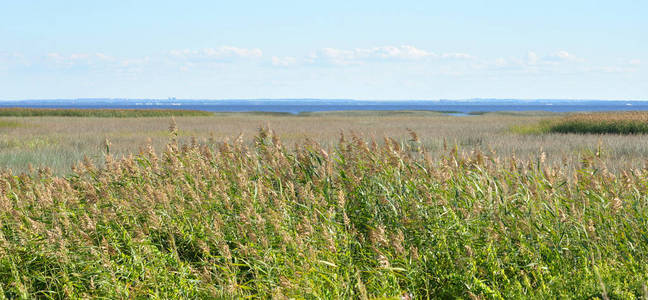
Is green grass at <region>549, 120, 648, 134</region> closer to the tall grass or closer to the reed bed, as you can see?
the reed bed

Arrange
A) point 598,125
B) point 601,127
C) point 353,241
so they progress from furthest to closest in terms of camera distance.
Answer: point 598,125 < point 601,127 < point 353,241

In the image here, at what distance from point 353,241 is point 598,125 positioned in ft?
70.1

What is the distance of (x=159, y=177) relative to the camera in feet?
19.4

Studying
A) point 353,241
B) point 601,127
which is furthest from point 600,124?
point 353,241

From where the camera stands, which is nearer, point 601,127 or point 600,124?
point 601,127

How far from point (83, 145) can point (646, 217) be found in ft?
52.8

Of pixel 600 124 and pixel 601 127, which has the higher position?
pixel 600 124

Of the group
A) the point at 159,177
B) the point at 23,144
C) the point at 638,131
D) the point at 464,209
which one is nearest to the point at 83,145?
the point at 23,144

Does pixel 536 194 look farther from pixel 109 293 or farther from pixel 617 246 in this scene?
pixel 109 293

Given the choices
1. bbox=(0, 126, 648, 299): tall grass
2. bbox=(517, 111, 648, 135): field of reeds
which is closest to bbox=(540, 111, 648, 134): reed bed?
bbox=(517, 111, 648, 135): field of reeds

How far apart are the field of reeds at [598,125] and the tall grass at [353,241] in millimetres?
18197

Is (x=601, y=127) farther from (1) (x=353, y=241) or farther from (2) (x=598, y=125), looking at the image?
(1) (x=353, y=241)

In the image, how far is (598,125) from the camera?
2194 cm

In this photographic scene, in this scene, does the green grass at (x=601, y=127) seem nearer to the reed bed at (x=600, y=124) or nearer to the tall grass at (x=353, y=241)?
the reed bed at (x=600, y=124)
